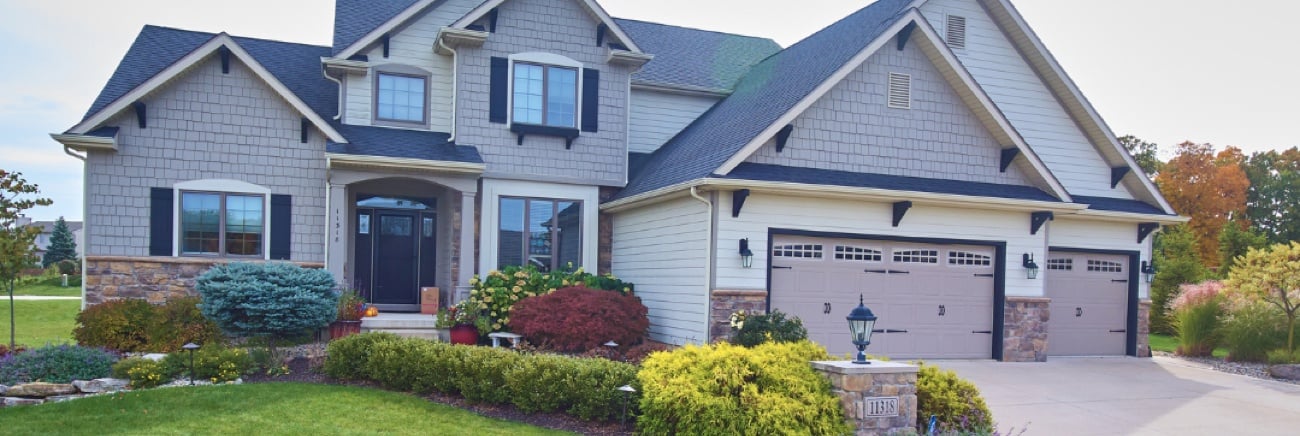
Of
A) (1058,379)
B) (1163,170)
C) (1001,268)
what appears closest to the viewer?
(1058,379)

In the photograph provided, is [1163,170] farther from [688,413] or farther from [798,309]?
[688,413]

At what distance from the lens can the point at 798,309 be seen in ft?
44.1

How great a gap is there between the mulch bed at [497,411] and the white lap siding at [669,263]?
413cm

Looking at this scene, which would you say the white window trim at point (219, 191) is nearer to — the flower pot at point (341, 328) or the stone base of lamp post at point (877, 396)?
the flower pot at point (341, 328)

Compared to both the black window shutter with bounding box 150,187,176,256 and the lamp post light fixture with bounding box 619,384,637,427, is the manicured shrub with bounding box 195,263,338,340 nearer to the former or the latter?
the black window shutter with bounding box 150,187,176,256

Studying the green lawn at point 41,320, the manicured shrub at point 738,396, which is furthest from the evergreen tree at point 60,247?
the manicured shrub at point 738,396

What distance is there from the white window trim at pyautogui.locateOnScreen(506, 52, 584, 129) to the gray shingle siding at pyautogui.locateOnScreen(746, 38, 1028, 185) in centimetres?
404

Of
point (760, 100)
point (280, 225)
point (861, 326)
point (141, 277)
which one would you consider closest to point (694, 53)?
point (760, 100)

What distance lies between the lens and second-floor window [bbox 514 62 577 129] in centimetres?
1561

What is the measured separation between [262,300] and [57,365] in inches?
96.2

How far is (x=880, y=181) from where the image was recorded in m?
13.8

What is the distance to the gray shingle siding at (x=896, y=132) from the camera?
13758 mm

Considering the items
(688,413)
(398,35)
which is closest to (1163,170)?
(398,35)

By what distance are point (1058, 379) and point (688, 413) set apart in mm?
7360
